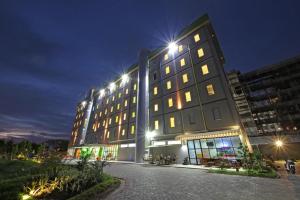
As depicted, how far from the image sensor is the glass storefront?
609 inches

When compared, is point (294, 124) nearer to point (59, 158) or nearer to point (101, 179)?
point (101, 179)

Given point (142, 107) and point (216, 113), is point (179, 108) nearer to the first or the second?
point (216, 113)

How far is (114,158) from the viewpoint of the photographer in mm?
29453

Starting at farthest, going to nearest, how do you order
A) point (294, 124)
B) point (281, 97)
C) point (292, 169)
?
point (281, 97) → point (294, 124) → point (292, 169)

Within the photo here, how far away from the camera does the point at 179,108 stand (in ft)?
69.0

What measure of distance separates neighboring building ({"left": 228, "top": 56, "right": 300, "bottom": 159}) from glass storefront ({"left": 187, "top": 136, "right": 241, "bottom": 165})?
12.8m

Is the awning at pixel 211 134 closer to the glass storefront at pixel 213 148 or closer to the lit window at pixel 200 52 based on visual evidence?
the glass storefront at pixel 213 148

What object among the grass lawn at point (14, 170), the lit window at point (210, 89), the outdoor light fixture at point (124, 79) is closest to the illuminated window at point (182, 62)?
the lit window at point (210, 89)

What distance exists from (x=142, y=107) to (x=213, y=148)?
46.1 feet

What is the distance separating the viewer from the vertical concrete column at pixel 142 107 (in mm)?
23547

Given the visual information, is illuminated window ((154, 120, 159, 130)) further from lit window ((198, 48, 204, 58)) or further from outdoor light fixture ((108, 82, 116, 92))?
outdoor light fixture ((108, 82, 116, 92))

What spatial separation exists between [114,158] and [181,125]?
58.4 ft

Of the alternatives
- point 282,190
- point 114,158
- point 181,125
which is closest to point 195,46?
point 181,125

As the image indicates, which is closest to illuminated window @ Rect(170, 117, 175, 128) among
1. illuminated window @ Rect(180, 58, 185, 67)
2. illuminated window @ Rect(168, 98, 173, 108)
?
illuminated window @ Rect(168, 98, 173, 108)
